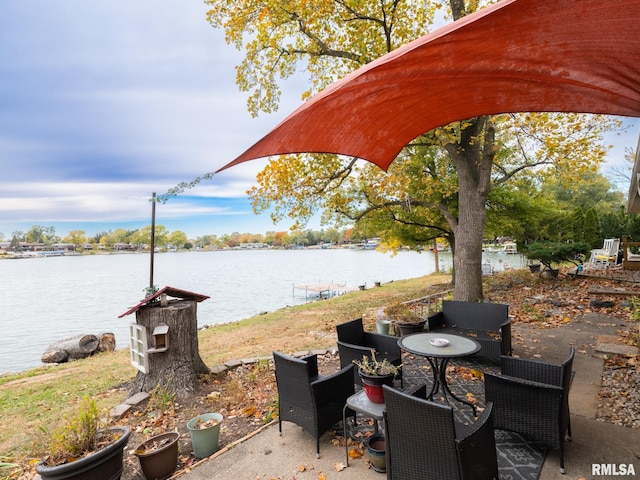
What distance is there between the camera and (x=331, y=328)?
9219mm

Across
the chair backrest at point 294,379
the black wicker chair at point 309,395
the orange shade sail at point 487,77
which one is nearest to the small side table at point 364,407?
the black wicker chair at point 309,395

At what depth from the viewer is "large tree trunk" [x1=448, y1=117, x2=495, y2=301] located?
7.86 metres

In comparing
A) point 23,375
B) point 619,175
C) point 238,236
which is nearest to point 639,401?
point 23,375

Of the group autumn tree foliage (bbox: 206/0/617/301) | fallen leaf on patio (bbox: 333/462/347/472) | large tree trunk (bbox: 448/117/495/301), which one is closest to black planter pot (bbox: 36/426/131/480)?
fallen leaf on patio (bbox: 333/462/347/472)

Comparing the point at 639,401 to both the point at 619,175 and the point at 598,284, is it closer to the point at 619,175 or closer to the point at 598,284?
the point at 598,284

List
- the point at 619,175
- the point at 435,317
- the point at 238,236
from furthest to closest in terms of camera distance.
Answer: the point at 238,236 < the point at 619,175 < the point at 435,317

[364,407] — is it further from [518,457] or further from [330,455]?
[518,457]

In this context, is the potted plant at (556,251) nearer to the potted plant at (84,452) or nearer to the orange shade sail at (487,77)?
the orange shade sail at (487,77)

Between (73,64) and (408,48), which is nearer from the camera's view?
(408,48)

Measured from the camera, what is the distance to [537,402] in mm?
2756

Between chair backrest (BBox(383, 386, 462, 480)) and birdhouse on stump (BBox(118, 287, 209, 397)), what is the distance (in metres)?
3.42

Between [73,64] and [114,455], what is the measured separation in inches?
565

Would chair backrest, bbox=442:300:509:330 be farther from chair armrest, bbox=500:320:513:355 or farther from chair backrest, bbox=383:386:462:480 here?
chair backrest, bbox=383:386:462:480

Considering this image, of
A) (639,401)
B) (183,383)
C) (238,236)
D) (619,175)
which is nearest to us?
(639,401)
